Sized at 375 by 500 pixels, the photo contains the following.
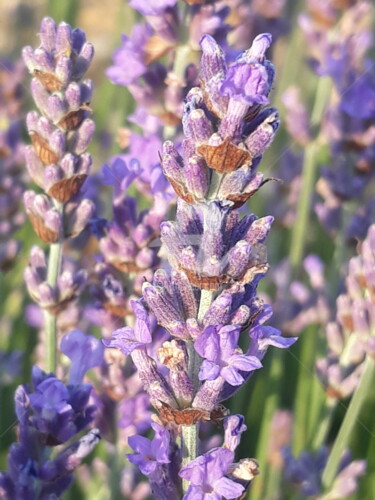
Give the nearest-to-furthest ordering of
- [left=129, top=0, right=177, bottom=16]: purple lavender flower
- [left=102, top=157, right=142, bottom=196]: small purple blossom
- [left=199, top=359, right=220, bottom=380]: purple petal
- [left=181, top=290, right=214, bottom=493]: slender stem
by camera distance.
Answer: [left=199, top=359, right=220, bottom=380]: purple petal
[left=181, top=290, right=214, bottom=493]: slender stem
[left=102, top=157, right=142, bottom=196]: small purple blossom
[left=129, top=0, right=177, bottom=16]: purple lavender flower

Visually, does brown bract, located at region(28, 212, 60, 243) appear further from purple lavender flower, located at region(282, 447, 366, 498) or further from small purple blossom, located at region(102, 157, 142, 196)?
purple lavender flower, located at region(282, 447, 366, 498)

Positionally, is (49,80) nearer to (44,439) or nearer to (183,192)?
(183,192)

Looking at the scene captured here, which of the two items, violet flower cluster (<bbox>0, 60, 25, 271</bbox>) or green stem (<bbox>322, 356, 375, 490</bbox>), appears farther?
violet flower cluster (<bbox>0, 60, 25, 271</bbox>)

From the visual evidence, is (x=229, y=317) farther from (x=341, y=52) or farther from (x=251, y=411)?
(x=341, y=52)

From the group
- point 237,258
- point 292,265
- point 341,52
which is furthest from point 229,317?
point 341,52

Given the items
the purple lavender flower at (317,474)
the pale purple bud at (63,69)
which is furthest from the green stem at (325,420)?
A: the pale purple bud at (63,69)

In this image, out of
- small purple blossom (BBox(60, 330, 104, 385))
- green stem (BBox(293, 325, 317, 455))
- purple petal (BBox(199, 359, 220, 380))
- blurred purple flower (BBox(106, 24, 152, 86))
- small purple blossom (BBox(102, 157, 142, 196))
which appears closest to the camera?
purple petal (BBox(199, 359, 220, 380))

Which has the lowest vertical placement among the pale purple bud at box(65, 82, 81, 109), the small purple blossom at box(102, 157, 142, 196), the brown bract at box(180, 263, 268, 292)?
the brown bract at box(180, 263, 268, 292)

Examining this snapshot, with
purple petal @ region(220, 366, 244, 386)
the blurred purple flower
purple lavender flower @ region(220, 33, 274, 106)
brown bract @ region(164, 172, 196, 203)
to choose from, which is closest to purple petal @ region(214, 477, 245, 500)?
purple petal @ region(220, 366, 244, 386)
